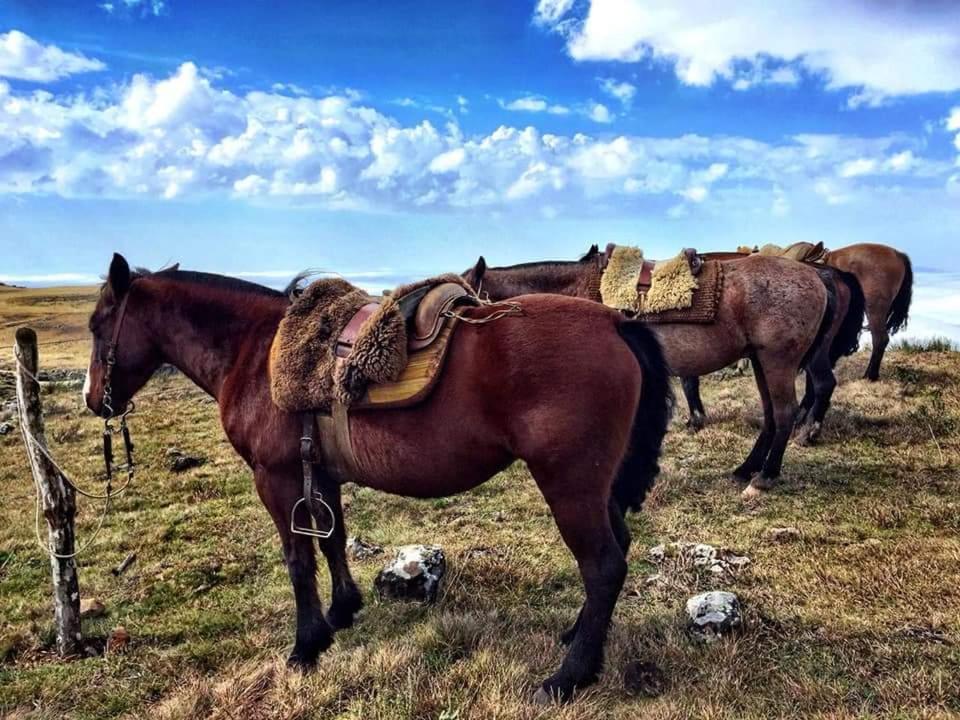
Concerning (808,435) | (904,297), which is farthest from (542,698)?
(904,297)

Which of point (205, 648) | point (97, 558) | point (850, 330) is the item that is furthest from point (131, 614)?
point (850, 330)

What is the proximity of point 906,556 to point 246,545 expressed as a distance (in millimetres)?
5341

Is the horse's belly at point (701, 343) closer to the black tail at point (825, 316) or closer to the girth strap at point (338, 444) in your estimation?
the black tail at point (825, 316)

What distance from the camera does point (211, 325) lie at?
400 cm

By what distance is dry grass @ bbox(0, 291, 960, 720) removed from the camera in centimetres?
321

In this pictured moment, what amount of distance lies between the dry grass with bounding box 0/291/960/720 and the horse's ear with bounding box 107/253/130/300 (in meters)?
0.55

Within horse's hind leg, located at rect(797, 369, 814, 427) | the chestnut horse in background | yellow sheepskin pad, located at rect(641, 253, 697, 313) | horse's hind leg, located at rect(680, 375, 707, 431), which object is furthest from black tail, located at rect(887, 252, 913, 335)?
yellow sheepskin pad, located at rect(641, 253, 697, 313)

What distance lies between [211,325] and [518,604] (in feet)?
8.88

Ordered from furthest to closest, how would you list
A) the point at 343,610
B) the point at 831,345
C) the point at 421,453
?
1. the point at 831,345
2. the point at 343,610
3. the point at 421,453

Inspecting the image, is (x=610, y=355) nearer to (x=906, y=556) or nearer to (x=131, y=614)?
(x=906, y=556)

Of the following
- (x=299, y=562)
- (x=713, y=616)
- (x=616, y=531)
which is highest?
(x=616, y=531)

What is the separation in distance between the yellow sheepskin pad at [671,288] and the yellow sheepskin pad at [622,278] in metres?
0.16

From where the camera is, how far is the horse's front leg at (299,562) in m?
3.71

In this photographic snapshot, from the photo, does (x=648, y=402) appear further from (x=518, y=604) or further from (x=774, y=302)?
(x=774, y=302)
